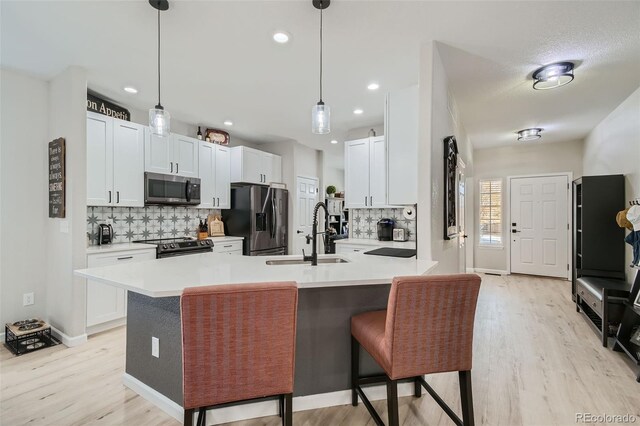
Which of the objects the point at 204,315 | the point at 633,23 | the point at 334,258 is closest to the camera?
the point at 204,315

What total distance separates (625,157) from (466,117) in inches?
72.1

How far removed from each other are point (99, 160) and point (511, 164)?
6.77 meters

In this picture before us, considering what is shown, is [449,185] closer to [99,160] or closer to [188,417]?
[188,417]

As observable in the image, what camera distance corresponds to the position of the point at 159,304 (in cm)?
193

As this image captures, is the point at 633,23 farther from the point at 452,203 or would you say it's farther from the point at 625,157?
the point at 625,157

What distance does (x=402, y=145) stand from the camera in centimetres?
275

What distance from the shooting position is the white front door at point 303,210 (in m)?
5.82

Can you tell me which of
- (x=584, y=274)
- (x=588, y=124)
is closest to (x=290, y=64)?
(x=584, y=274)

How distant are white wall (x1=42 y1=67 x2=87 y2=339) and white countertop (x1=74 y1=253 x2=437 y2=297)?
139 cm

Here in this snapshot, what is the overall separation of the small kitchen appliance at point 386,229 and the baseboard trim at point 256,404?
7.90 ft

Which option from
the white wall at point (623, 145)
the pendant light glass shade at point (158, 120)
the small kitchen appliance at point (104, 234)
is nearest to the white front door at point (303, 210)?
the small kitchen appliance at point (104, 234)

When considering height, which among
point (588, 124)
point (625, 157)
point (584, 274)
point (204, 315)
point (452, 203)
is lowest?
point (584, 274)

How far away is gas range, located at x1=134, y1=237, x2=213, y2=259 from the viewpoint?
3646mm

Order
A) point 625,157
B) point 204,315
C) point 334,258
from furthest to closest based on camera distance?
point 625,157
point 334,258
point 204,315
